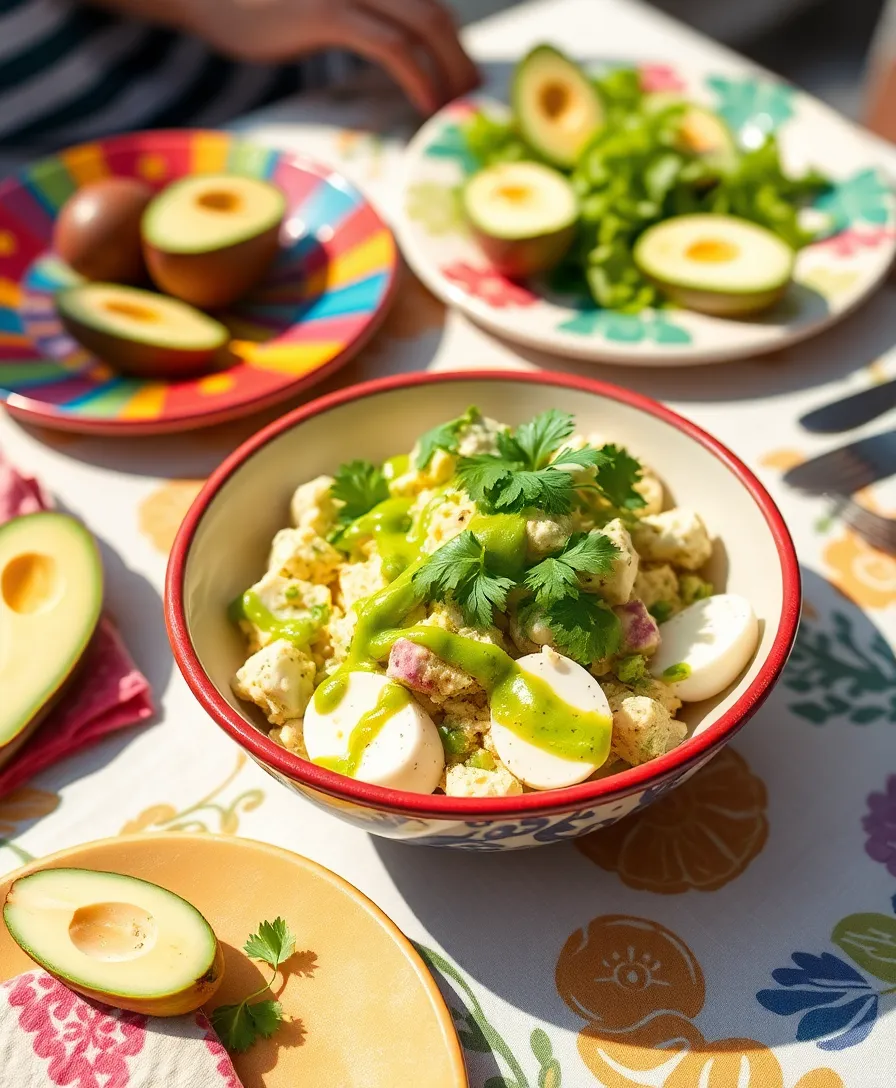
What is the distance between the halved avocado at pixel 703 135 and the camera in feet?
5.83

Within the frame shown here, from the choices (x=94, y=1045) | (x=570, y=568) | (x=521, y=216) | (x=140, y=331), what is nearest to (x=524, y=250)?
(x=521, y=216)

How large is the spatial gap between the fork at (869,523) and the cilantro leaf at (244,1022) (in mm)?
887

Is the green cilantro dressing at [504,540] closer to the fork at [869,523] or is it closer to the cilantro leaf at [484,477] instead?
the cilantro leaf at [484,477]

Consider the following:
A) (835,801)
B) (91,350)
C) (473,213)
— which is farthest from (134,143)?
(835,801)

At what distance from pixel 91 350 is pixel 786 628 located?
1076mm

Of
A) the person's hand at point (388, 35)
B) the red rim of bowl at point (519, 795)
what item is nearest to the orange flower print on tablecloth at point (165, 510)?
the red rim of bowl at point (519, 795)

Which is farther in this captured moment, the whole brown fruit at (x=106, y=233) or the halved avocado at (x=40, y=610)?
the whole brown fruit at (x=106, y=233)

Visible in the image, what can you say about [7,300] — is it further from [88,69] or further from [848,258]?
[848,258]

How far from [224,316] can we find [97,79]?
0.97m

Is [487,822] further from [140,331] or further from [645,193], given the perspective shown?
[645,193]

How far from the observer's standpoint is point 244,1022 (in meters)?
0.85

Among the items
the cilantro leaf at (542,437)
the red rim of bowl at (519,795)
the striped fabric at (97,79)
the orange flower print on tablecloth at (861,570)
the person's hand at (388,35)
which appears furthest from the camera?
the striped fabric at (97,79)

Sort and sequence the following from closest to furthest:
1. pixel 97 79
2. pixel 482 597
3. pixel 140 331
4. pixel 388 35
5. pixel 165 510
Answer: pixel 482 597
pixel 165 510
pixel 140 331
pixel 388 35
pixel 97 79

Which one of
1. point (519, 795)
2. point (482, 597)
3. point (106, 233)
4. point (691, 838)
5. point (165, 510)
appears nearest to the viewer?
point (519, 795)
